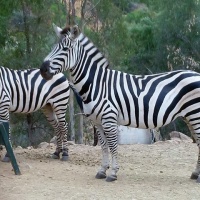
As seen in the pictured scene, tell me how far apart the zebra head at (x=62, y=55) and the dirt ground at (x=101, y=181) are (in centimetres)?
153

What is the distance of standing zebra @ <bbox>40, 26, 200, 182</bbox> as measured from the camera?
24.6ft

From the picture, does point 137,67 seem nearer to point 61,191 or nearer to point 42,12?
point 42,12

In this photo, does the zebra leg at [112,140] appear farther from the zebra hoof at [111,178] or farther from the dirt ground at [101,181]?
the dirt ground at [101,181]

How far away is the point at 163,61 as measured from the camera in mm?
18172

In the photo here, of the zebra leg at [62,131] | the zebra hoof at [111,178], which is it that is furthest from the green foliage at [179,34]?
the zebra hoof at [111,178]

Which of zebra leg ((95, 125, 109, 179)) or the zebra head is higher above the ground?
the zebra head

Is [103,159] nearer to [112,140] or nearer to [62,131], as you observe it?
[112,140]

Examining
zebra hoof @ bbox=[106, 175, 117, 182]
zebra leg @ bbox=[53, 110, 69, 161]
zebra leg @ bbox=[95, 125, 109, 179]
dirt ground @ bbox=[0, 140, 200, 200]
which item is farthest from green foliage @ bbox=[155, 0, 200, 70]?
zebra hoof @ bbox=[106, 175, 117, 182]

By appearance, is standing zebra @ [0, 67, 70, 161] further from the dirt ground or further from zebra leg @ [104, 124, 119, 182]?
zebra leg @ [104, 124, 119, 182]

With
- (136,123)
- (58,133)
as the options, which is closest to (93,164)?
(58,133)

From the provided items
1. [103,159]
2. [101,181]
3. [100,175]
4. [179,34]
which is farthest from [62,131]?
[179,34]

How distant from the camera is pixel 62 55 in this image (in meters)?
7.56

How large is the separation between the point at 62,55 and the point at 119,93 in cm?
95

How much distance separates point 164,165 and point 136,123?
1707 millimetres
